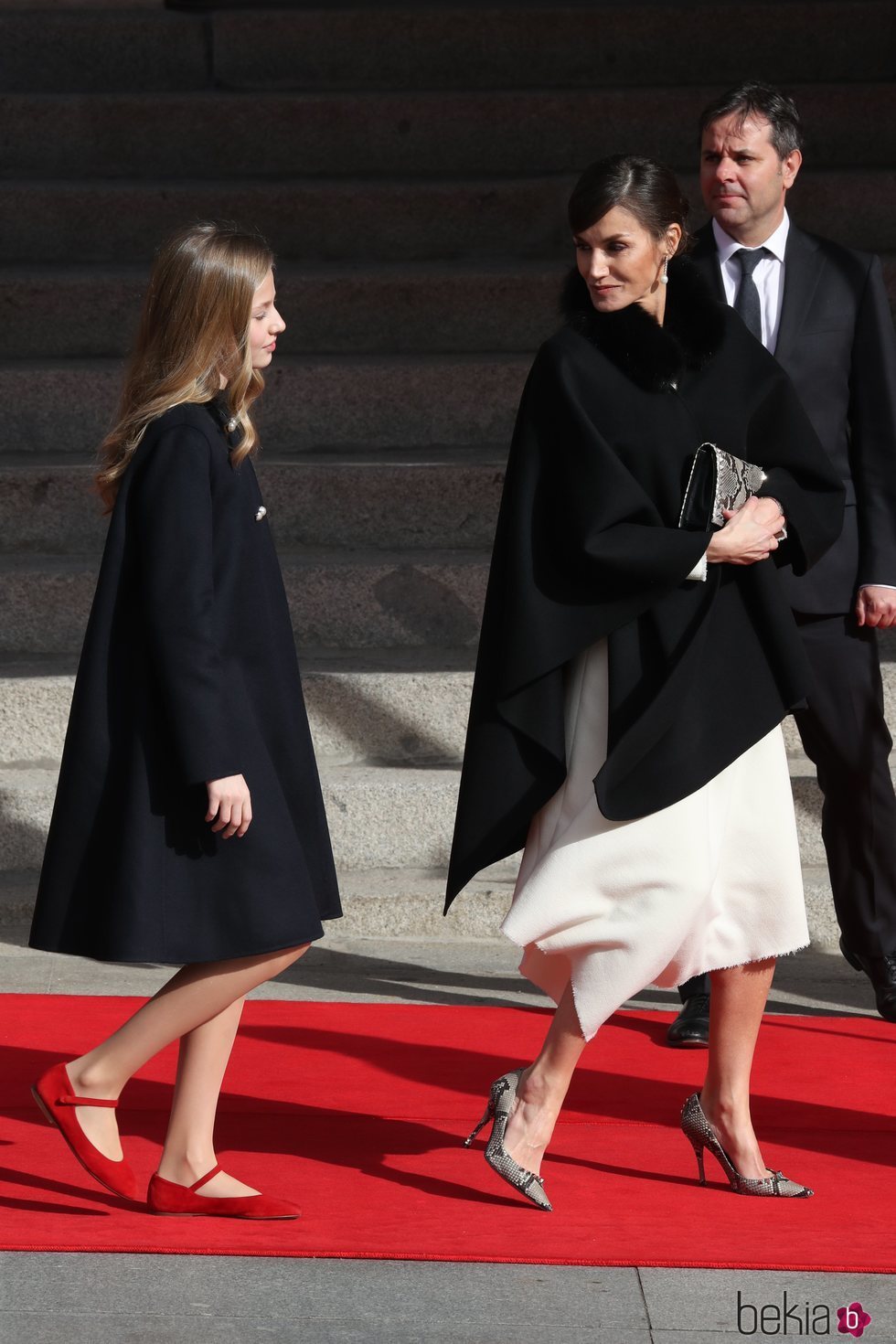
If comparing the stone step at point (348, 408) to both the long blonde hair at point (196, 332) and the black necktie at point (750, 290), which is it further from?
the long blonde hair at point (196, 332)

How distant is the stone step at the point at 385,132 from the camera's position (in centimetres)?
804

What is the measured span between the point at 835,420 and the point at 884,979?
1.28 meters

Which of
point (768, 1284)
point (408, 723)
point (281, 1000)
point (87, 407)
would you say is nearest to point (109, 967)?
point (281, 1000)

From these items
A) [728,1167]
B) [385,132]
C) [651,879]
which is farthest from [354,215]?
[728,1167]

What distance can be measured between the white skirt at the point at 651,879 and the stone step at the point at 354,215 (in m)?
5.04

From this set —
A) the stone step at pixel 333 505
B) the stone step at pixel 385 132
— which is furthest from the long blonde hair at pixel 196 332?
the stone step at pixel 385 132

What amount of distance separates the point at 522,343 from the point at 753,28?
223 centimetres

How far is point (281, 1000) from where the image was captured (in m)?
4.32

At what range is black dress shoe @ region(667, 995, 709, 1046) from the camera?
4004 mm

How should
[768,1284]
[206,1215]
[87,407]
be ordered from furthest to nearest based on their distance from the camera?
[87,407] → [206,1215] → [768,1284]

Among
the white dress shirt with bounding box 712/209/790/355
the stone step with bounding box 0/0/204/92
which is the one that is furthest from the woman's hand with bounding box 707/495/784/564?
the stone step with bounding box 0/0/204/92

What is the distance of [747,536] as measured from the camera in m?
3.02

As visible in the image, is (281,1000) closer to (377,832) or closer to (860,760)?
(377,832)

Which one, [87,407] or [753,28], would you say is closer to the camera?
[87,407]
